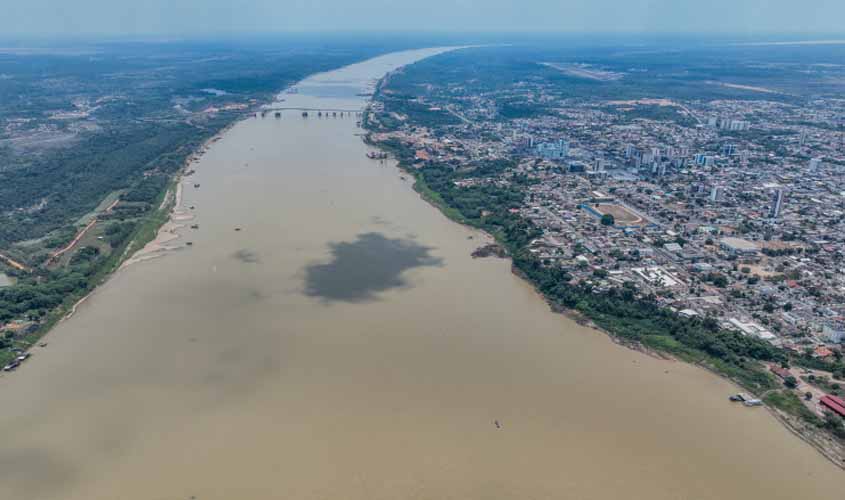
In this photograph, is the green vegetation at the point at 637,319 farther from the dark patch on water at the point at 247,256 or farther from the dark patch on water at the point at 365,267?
the dark patch on water at the point at 247,256

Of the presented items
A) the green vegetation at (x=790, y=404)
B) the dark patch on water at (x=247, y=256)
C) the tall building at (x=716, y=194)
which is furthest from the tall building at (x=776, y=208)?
the dark patch on water at (x=247, y=256)

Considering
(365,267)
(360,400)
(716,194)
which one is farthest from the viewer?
(716,194)

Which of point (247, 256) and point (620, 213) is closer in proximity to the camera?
point (247, 256)

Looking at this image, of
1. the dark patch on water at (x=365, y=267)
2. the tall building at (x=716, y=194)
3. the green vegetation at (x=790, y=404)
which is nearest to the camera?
the green vegetation at (x=790, y=404)

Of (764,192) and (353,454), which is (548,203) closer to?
(764,192)

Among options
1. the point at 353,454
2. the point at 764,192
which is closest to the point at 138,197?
the point at 353,454

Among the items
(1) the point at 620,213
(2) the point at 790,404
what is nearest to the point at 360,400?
(2) the point at 790,404

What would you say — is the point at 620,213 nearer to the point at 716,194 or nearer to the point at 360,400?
the point at 716,194
